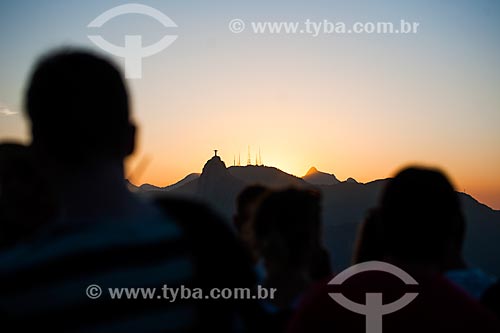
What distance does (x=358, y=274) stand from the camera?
269 centimetres

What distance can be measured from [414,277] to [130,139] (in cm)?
136

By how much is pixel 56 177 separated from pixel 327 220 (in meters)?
116

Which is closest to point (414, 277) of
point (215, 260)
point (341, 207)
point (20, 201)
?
point (215, 260)

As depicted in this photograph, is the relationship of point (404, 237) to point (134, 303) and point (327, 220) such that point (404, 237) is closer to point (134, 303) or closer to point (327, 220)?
point (134, 303)

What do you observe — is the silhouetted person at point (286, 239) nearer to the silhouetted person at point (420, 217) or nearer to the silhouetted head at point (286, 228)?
the silhouetted head at point (286, 228)

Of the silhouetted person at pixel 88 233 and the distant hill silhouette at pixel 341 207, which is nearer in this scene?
the silhouetted person at pixel 88 233

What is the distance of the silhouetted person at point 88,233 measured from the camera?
5.33 feet

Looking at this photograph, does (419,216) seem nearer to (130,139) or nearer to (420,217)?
(420,217)

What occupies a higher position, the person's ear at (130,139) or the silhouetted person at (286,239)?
the person's ear at (130,139)

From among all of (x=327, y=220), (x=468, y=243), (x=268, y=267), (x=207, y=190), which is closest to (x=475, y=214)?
(x=468, y=243)

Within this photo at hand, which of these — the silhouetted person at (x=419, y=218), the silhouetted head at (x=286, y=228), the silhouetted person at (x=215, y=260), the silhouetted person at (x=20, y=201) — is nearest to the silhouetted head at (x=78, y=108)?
the silhouetted person at (x=215, y=260)

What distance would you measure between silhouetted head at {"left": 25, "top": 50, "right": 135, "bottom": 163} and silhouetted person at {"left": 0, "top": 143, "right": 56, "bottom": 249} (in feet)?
5.50

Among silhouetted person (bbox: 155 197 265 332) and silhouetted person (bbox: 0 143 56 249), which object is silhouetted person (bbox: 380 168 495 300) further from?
silhouetted person (bbox: 0 143 56 249)

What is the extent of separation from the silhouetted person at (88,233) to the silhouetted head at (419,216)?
4.22 ft
